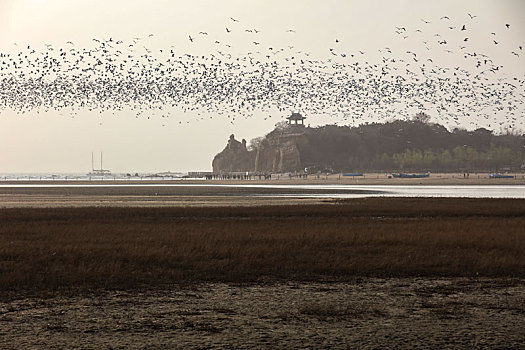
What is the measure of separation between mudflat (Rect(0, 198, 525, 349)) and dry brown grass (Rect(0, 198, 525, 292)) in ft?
0.21

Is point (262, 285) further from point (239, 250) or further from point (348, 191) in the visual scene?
point (348, 191)

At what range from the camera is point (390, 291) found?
643 inches

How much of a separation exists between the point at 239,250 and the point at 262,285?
19.0ft

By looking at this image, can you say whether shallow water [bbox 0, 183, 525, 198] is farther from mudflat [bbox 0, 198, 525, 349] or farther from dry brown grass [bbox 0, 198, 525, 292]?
mudflat [bbox 0, 198, 525, 349]

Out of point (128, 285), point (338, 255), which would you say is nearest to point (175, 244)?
point (338, 255)

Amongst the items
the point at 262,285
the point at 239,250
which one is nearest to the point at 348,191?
the point at 239,250

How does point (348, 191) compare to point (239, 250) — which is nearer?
point (239, 250)

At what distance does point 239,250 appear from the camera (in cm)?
2302

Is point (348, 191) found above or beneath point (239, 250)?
beneath

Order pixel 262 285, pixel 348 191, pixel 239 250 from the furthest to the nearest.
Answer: pixel 348 191 → pixel 239 250 → pixel 262 285

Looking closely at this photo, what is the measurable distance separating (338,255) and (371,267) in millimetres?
2233

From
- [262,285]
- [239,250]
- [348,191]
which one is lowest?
[348,191]

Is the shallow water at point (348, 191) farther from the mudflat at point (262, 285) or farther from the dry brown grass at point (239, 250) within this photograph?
the mudflat at point (262, 285)

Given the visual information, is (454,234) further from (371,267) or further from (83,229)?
(83,229)
